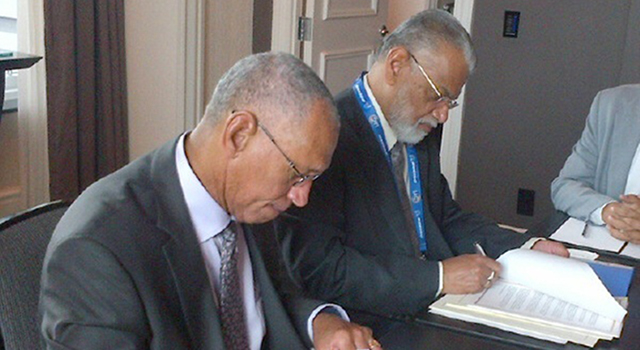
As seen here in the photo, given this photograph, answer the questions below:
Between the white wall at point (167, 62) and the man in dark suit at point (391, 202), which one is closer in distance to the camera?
the man in dark suit at point (391, 202)

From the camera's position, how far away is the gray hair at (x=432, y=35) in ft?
6.06

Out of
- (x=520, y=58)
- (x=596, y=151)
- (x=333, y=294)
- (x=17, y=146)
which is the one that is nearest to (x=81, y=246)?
(x=333, y=294)

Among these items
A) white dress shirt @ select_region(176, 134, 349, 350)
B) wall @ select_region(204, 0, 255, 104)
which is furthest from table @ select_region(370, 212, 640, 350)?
wall @ select_region(204, 0, 255, 104)

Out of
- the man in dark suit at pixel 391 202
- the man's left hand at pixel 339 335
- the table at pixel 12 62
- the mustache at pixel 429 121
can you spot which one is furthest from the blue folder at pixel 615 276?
the table at pixel 12 62

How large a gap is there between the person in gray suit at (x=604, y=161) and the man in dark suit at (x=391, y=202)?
298 mm

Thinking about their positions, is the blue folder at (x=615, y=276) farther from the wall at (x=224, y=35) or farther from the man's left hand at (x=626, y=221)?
the wall at (x=224, y=35)

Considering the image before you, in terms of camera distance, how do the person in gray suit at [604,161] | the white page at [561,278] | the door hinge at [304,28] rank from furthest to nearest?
the door hinge at [304,28]
the person in gray suit at [604,161]
the white page at [561,278]

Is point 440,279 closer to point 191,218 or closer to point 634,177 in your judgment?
point 191,218

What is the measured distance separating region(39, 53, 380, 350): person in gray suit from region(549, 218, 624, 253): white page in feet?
3.41

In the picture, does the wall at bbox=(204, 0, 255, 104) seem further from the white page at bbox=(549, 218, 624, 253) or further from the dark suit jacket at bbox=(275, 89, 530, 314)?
the white page at bbox=(549, 218, 624, 253)

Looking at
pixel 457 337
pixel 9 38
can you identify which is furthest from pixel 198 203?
pixel 9 38

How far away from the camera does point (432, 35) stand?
6.07 feet

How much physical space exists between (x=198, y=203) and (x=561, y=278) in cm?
82

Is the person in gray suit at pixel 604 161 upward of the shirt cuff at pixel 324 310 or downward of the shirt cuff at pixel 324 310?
upward
